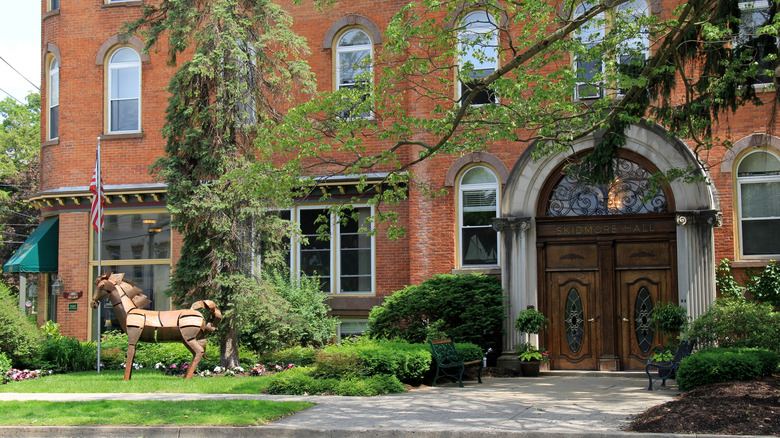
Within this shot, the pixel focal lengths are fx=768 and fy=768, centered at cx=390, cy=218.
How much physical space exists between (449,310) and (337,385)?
4.41 metres

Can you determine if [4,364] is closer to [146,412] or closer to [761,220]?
[146,412]

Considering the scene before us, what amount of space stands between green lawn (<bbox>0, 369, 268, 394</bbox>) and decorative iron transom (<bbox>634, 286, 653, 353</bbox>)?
7707mm

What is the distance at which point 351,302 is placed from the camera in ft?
60.7

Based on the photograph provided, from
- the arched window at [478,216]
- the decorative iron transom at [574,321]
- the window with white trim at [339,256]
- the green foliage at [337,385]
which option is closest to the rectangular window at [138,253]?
the window with white trim at [339,256]

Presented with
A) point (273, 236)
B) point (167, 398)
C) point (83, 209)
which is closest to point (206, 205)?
point (273, 236)

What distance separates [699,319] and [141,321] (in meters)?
10.1

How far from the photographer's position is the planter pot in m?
15.6

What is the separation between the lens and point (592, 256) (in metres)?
16.3

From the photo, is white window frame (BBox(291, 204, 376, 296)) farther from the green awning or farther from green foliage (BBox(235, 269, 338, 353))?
the green awning

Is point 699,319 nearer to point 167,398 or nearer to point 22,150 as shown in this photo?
point 167,398

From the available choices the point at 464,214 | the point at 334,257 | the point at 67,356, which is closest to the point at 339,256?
the point at 334,257

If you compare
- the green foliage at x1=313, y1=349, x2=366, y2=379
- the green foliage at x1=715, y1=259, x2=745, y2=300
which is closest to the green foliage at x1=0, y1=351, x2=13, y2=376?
the green foliage at x1=313, y1=349, x2=366, y2=379

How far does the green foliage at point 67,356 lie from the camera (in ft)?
55.5

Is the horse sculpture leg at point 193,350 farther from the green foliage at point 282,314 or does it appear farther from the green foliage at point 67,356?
the green foliage at point 67,356
